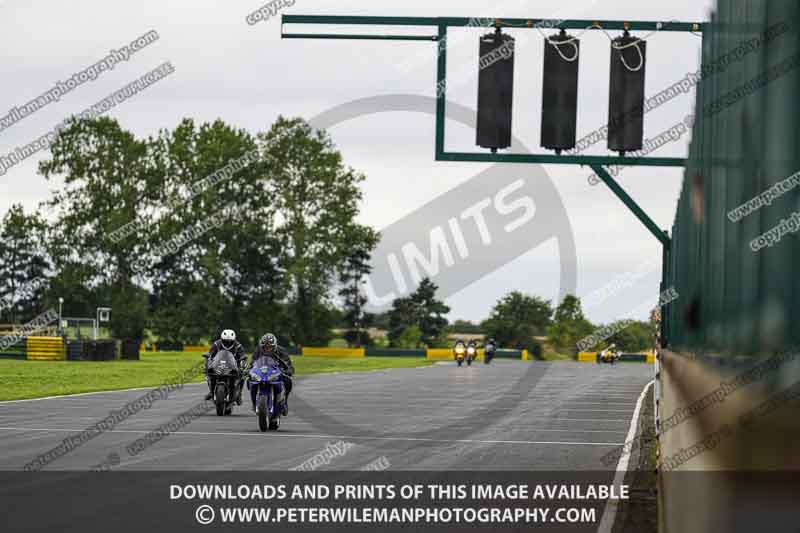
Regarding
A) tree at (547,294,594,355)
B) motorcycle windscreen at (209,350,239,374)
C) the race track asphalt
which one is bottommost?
the race track asphalt

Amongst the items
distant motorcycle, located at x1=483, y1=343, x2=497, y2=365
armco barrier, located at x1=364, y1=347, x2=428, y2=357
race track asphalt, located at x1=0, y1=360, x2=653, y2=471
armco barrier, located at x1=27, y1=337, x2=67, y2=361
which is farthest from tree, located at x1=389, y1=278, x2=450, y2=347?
race track asphalt, located at x1=0, y1=360, x2=653, y2=471

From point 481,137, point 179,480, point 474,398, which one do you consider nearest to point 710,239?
point 179,480

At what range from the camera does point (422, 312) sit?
6127 inches

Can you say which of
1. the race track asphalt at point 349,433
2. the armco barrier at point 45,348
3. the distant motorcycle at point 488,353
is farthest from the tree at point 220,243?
the race track asphalt at point 349,433

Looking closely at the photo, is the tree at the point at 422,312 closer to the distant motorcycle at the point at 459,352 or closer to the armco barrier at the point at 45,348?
the distant motorcycle at the point at 459,352

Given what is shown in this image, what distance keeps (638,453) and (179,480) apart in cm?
686

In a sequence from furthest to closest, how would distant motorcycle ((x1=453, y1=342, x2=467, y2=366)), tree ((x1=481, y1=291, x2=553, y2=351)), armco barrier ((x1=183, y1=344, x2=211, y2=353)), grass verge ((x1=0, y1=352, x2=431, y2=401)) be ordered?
tree ((x1=481, y1=291, x2=553, y2=351)) < armco barrier ((x1=183, y1=344, x2=211, y2=353)) < distant motorcycle ((x1=453, y1=342, x2=467, y2=366)) < grass verge ((x1=0, y1=352, x2=431, y2=401))

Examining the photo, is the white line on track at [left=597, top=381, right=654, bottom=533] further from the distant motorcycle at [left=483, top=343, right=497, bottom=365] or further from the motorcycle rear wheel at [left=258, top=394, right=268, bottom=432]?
the distant motorcycle at [left=483, top=343, right=497, bottom=365]

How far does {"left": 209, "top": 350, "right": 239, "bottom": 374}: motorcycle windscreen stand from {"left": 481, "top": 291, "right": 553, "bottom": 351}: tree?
480 feet

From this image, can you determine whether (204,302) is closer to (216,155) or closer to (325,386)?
(216,155)

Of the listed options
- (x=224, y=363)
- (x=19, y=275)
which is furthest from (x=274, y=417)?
(x=19, y=275)

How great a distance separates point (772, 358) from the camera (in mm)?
3803

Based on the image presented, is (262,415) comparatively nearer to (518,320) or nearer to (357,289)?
(357,289)

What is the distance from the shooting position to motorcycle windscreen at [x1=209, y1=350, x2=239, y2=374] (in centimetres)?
2161
